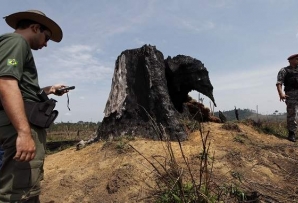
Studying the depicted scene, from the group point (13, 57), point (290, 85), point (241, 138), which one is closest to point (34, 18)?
point (13, 57)

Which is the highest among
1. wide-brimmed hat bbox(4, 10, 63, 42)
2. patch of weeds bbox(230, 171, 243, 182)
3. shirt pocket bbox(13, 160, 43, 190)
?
wide-brimmed hat bbox(4, 10, 63, 42)

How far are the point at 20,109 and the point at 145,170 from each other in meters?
2.36

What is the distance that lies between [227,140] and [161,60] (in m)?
1.94

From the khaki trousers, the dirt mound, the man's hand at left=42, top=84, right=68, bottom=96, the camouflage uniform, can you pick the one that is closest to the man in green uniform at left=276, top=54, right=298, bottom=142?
the camouflage uniform

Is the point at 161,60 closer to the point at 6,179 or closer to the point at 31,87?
the point at 31,87

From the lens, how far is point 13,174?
2.24 meters

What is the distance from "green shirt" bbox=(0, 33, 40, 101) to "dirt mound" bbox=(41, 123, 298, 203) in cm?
168

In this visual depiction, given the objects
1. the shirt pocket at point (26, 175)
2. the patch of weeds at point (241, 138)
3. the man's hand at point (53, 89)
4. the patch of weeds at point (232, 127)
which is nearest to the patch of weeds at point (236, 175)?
the patch of weeds at point (241, 138)

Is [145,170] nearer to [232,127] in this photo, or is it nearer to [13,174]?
[13,174]

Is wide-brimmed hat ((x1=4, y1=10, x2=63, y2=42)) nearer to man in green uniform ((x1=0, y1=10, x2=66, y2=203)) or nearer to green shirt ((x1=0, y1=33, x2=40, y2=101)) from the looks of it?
man in green uniform ((x1=0, y1=10, x2=66, y2=203))

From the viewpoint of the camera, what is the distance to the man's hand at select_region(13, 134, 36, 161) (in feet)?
6.77

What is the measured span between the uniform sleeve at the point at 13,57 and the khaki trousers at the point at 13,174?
0.34m

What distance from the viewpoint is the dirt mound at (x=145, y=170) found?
3734 mm

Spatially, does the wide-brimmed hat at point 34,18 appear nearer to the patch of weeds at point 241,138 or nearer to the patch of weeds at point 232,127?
the patch of weeds at point 241,138
